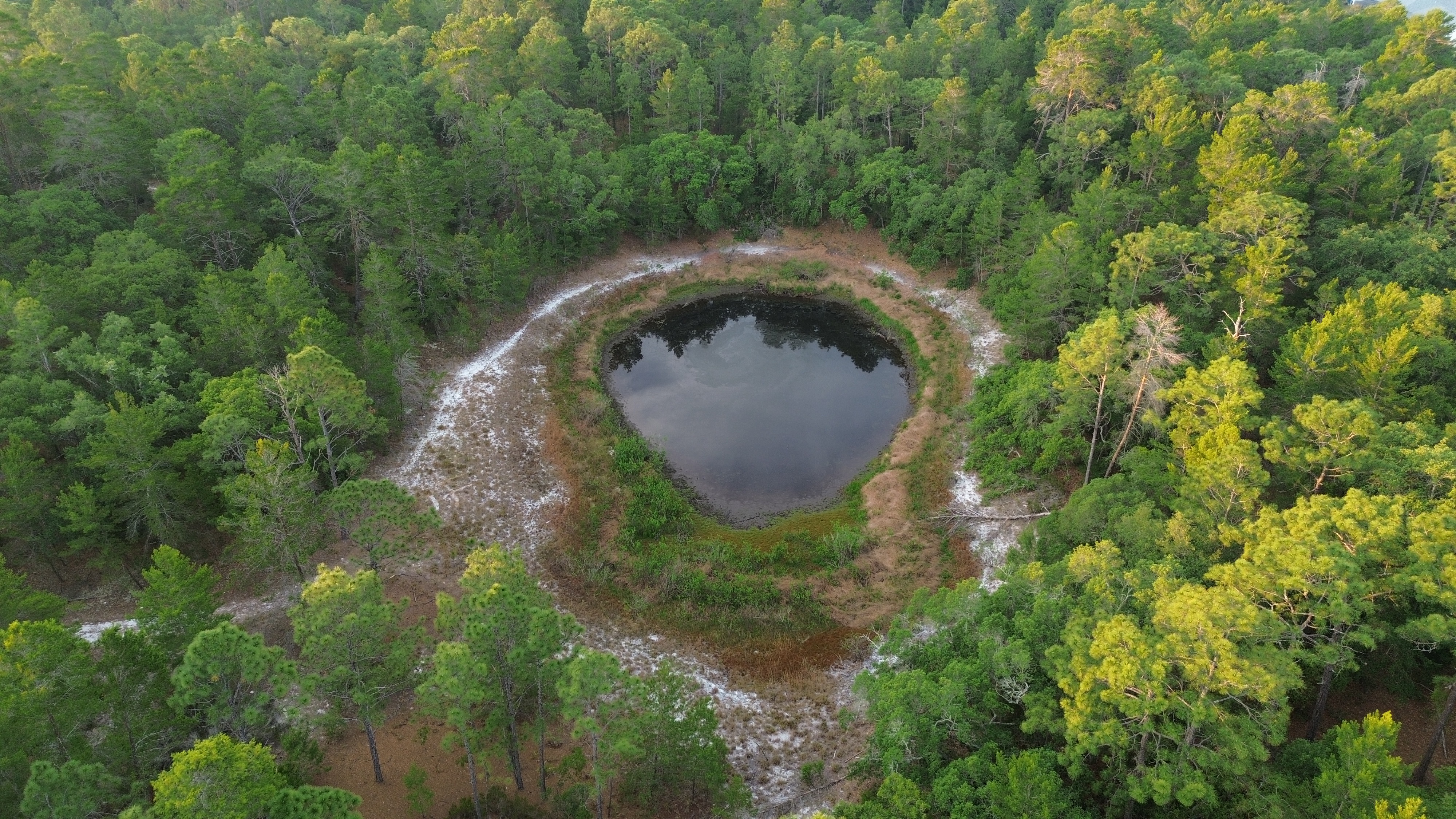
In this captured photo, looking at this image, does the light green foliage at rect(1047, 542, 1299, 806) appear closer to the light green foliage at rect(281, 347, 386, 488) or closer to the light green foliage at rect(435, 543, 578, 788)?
the light green foliage at rect(435, 543, 578, 788)

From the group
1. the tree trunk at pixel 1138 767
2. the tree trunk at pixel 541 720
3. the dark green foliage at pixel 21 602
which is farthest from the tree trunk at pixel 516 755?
the tree trunk at pixel 1138 767

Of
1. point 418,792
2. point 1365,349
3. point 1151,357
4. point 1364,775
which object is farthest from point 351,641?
point 1365,349

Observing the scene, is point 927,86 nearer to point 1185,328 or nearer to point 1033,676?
point 1185,328

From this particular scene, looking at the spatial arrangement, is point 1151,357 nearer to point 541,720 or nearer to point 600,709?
point 600,709

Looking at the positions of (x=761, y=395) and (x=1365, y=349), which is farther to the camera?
(x=761, y=395)

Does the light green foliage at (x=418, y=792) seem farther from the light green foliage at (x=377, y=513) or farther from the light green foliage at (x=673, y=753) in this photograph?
the light green foliage at (x=377, y=513)

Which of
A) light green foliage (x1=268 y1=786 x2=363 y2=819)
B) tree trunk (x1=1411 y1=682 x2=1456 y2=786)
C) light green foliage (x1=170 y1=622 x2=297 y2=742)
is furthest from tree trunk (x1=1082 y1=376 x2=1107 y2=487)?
light green foliage (x1=170 y1=622 x2=297 y2=742)
